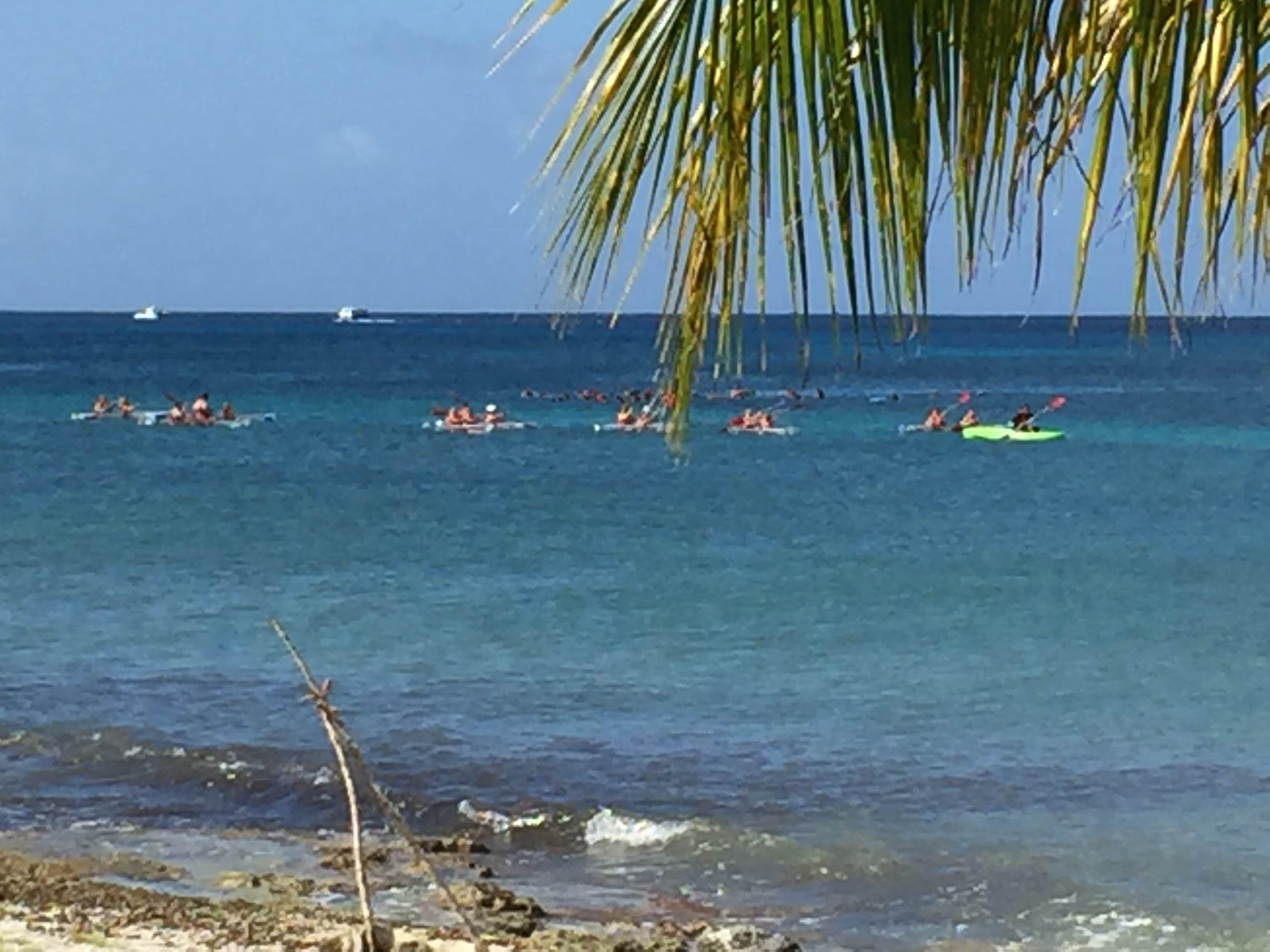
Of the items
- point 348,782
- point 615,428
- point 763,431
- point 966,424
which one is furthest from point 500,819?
point 615,428

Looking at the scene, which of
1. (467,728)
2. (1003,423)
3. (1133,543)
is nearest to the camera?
(467,728)

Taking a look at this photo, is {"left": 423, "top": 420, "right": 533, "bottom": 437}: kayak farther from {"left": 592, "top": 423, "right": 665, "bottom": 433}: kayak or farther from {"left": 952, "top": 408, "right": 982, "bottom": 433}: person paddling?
{"left": 952, "top": 408, "right": 982, "bottom": 433}: person paddling

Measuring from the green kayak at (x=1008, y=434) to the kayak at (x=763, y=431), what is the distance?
4090 mm

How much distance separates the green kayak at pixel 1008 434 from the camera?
153 ft

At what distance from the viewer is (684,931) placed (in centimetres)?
960

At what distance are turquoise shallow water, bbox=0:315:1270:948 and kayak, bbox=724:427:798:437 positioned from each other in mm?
3566

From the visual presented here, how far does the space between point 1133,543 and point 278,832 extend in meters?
19.1

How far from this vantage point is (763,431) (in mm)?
47781

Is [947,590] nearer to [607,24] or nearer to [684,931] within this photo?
[684,931]

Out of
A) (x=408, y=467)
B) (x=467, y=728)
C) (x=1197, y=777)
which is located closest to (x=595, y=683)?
(x=467, y=728)

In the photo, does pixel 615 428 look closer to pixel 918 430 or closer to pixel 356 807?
pixel 918 430

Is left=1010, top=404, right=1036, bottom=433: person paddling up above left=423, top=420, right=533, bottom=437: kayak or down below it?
above

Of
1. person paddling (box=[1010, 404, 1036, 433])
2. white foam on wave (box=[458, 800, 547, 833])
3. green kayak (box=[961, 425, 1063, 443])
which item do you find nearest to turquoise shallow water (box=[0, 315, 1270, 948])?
white foam on wave (box=[458, 800, 547, 833])

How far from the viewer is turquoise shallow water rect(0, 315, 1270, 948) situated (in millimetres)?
11617
